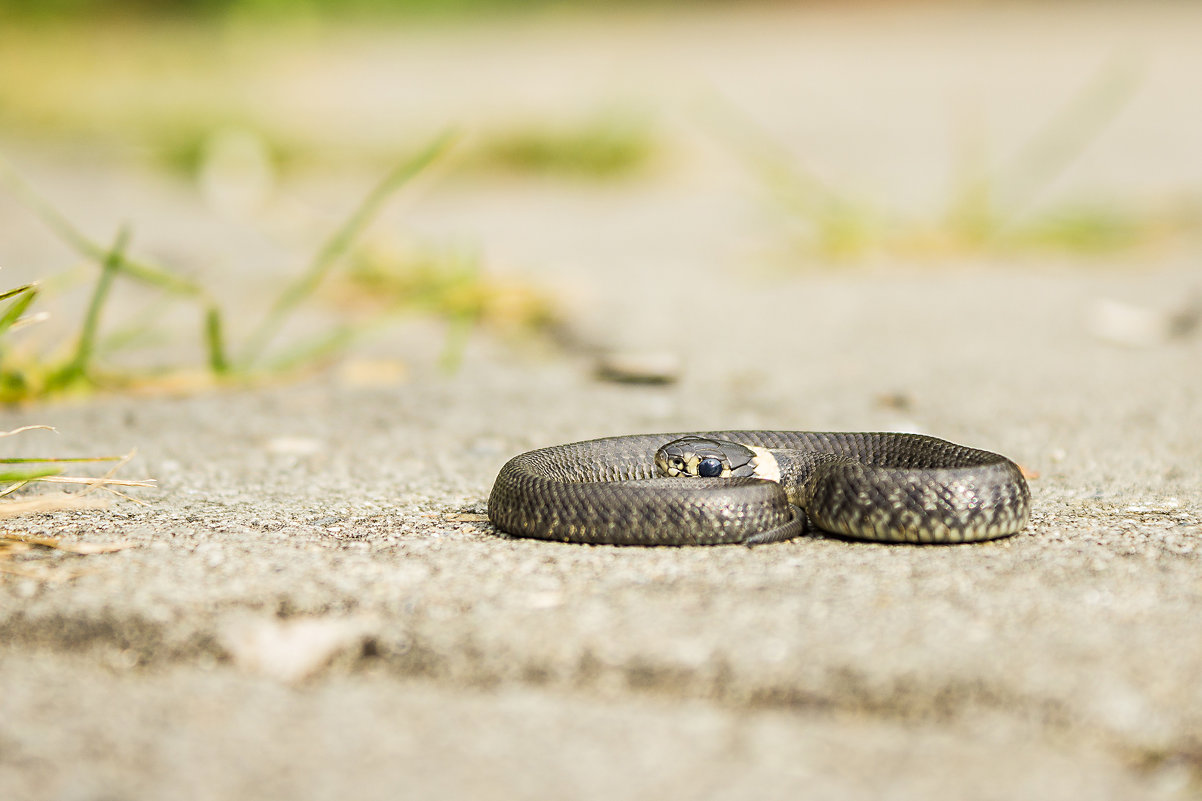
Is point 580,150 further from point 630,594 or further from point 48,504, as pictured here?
point 630,594

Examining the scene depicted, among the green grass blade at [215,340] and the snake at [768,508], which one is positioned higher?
the green grass blade at [215,340]

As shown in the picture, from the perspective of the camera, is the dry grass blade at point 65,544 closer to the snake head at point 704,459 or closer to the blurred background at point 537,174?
the blurred background at point 537,174

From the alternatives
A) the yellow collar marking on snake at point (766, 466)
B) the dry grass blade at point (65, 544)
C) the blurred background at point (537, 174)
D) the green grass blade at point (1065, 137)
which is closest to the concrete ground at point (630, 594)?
A: the dry grass blade at point (65, 544)

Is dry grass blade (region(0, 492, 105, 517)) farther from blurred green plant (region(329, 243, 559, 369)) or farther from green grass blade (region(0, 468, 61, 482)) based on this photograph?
blurred green plant (region(329, 243, 559, 369))

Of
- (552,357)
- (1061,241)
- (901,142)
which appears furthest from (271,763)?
(901,142)

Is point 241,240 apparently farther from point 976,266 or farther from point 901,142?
point 901,142
